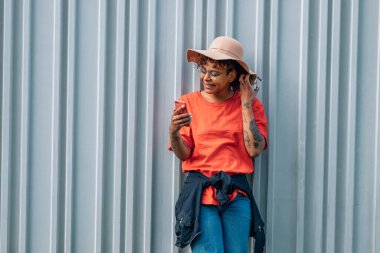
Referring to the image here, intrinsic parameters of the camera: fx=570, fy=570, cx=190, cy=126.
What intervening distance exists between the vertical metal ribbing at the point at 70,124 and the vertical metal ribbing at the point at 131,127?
1.24ft

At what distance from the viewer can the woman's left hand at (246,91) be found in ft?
11.7

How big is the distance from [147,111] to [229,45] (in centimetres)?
76

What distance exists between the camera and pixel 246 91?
3.59 m

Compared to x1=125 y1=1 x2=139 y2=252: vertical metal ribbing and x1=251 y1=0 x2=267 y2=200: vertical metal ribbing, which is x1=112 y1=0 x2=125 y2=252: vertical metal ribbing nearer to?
x1=125 y1=1 x2=139 y2=252: vertical metal ribbing

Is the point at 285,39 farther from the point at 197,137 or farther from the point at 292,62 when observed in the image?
the point at 197,137

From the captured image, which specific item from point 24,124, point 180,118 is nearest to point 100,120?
point 24,124

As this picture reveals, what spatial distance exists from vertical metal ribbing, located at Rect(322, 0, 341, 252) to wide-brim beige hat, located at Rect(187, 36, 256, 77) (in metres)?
0.66

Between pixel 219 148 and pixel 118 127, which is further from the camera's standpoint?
pixel 118 127

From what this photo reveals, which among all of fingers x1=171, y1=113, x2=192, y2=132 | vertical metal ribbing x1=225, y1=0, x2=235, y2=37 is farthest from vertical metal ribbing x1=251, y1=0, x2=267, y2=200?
fingers x1=171, y1=113, x2=192, y2=132

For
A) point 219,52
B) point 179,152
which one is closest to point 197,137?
point 179,152

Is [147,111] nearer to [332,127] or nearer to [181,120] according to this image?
[181,120]

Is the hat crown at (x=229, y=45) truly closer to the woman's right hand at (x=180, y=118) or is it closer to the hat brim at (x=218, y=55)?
the hat brim at (x=218, y=55)

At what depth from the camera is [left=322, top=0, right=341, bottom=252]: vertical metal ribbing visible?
13.0 feet

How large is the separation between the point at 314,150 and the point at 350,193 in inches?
15.7
